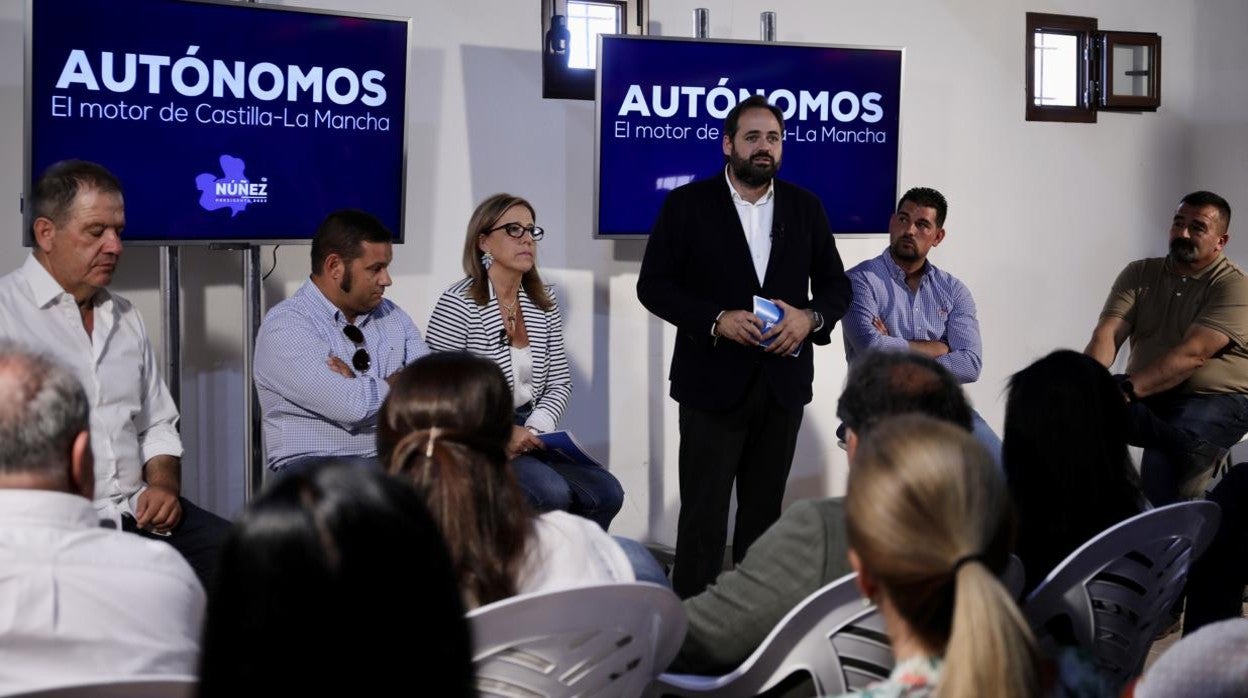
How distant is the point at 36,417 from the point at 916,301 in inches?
139

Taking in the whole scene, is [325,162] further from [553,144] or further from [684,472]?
[684,472]

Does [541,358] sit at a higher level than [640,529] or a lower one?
higher

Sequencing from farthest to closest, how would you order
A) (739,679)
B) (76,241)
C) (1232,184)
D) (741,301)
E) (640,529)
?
(1232,184), (640,529), (741,301), (76,241), (739,679)

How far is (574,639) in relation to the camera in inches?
71.6

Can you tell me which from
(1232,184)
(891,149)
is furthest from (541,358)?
(1232,184)

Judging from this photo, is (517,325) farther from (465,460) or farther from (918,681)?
(918,681)

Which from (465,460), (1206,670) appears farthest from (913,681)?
(465,460)

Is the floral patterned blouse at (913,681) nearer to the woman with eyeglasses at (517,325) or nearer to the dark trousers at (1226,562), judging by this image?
the dark trousers at (1226,562)

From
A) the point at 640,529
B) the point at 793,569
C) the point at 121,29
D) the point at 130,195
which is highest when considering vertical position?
the point at 121,29

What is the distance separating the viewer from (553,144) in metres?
5.09

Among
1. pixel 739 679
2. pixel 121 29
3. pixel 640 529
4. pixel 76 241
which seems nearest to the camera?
pixel 739 679

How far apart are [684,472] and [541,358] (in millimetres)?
602

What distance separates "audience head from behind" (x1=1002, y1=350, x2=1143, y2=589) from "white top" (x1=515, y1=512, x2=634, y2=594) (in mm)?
827

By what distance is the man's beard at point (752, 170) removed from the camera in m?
4.20
